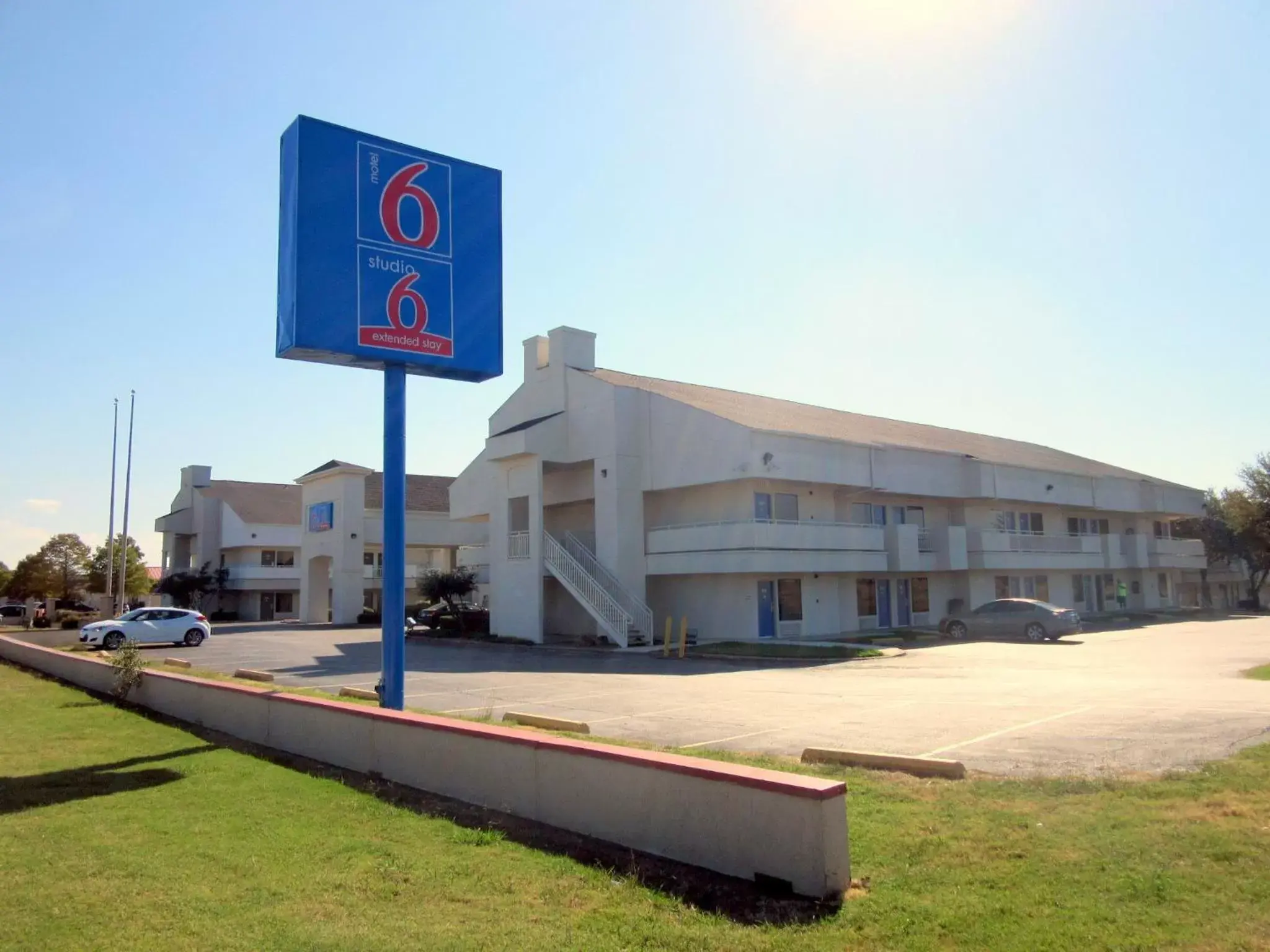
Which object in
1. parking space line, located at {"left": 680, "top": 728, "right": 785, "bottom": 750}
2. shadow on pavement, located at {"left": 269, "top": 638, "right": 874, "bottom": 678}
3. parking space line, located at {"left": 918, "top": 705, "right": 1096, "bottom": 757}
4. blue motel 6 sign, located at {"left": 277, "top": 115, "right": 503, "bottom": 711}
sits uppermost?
A: blue motel 6 sign, located at {"left": 277, "top": 115, "right": 503, "bottom": 711}

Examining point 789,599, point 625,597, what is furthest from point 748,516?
point 625,597

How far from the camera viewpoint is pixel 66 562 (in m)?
86.6

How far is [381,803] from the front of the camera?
346 inches

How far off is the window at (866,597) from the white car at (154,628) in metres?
25.7

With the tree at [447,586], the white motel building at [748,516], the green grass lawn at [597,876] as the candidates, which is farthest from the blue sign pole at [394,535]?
the tree at [447,586]

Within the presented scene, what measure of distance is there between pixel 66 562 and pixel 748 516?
7882cm

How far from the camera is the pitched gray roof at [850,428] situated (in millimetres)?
34750

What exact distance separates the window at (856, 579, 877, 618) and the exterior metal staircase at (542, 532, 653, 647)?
27.6ft

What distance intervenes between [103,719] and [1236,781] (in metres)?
15.9

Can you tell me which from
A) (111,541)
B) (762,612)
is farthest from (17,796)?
(111,541)

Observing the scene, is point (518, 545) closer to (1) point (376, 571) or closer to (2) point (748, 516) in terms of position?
(2) point (748, 516)

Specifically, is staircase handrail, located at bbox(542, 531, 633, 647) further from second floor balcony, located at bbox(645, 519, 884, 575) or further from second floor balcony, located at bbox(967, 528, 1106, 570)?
second floor balcony, located at bbox(967, 528, 1106, 570)

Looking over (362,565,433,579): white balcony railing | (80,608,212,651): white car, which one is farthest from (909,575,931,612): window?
(362,565,433,579): white balcony railing

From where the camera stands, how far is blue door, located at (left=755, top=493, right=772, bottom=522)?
32281 millimetres
